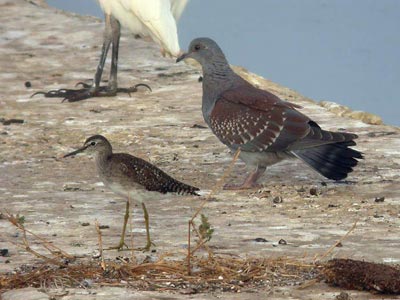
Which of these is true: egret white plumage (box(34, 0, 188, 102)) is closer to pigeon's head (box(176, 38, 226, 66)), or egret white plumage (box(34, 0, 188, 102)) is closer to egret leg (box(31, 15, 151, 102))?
egret leg (box(31, 15, 151, 102))

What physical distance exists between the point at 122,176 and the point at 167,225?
1229 millimetres

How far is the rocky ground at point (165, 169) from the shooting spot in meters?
9.04

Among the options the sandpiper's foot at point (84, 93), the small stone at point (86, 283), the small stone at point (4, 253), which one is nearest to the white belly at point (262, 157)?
the small stone at point (4, 253)

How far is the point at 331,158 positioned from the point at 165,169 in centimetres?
230

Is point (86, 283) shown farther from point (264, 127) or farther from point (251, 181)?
point (251, 181)

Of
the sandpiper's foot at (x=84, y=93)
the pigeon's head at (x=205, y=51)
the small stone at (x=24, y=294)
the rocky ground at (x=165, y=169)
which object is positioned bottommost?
the sandpiper's foot at (x=84, y=93)

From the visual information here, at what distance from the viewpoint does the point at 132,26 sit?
17062mm

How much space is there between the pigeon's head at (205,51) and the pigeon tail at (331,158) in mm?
1330

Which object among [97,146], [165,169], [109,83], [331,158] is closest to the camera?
[97,146]

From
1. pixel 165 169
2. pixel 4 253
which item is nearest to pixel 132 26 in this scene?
pixel 165 169

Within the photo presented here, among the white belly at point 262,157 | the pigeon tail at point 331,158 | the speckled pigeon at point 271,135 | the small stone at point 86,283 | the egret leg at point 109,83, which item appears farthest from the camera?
the egret leg at point 109,83

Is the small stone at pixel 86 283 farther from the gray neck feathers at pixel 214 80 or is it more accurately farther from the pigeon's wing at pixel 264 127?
the gray neck feathers at pixel 214 80

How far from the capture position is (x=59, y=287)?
755 cm

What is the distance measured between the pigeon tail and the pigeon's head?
133cm
